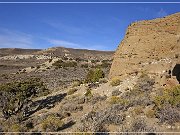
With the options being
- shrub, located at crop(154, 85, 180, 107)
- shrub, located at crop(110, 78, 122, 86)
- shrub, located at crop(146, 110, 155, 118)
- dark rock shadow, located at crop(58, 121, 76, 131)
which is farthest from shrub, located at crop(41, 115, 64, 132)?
shrub, located at crop(110, 78, 122, 86)

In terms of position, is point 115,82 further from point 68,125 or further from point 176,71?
point 68,125

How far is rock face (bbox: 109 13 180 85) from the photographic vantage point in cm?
2208

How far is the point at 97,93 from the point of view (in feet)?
74.8

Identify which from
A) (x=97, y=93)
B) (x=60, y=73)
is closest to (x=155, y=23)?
(x=97, y=93)

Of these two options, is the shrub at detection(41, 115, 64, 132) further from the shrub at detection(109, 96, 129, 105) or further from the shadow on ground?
the shadow on ground

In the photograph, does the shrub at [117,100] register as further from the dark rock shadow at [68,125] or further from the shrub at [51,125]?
the shrub at [51,125]

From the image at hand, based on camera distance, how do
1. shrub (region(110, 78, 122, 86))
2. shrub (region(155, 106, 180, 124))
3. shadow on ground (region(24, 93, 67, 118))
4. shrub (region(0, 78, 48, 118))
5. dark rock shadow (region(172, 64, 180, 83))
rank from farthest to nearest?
shrub (region(110, 78, 122, 86)), shadow on ground (region(24, 93, 67, 118)), shrub (region(0, 78, 48, 118)), dark rock shadow (region(172, 64, 180, 83)), shrub (region(155, 106, 180, 124))

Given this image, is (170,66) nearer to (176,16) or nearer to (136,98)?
(136,98)

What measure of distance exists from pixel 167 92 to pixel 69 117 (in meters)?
6.23

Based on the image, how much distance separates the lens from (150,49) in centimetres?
2316

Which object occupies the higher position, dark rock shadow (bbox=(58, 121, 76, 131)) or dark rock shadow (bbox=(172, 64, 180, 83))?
dark rock shadow (bbox=(172, 64, 180, 83))

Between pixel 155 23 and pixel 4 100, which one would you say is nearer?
pixel 4 100

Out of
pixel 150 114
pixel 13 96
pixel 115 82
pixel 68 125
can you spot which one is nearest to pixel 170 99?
pixel 150 114

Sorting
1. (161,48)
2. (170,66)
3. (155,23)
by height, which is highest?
(155,23)
